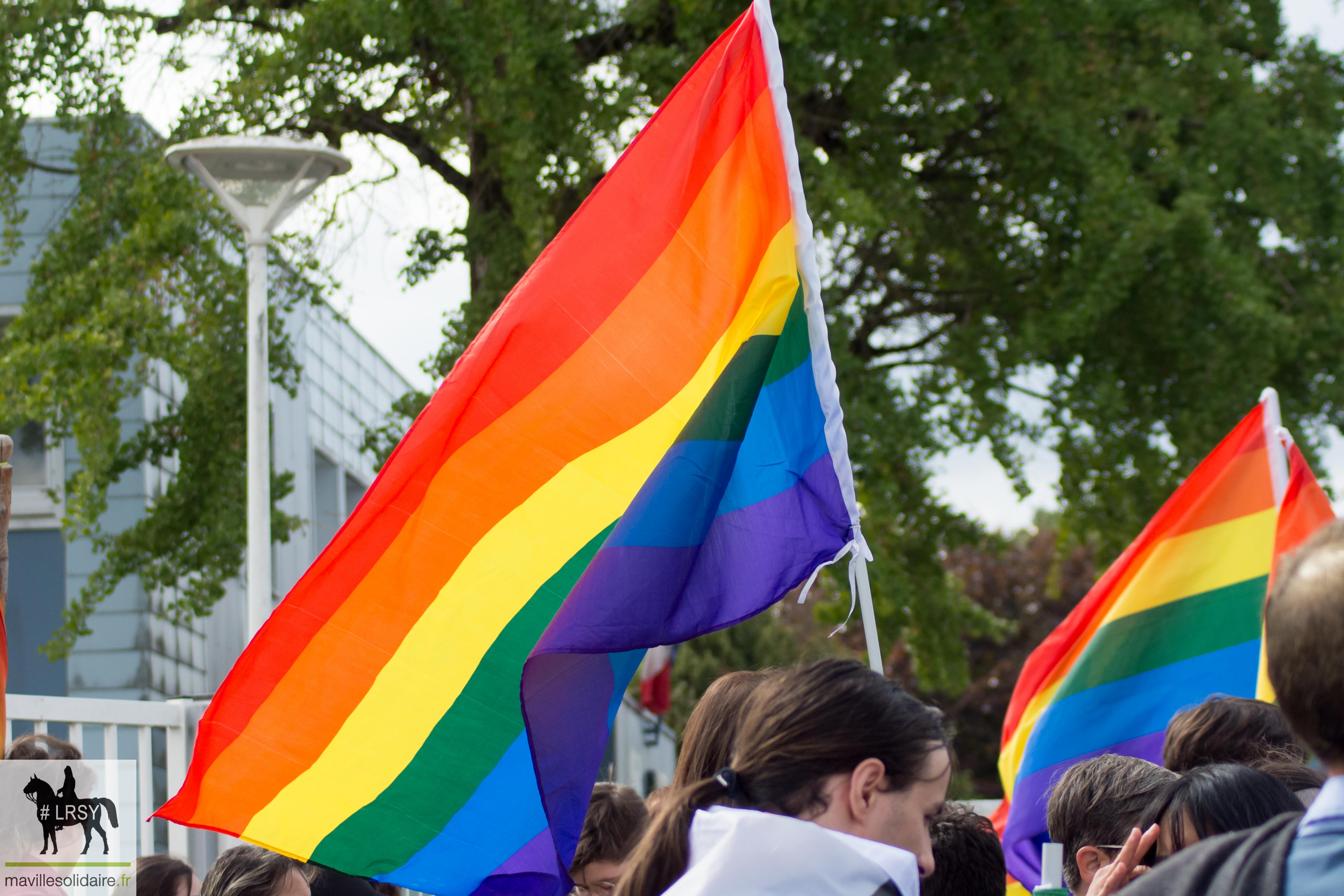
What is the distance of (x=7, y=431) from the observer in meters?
9.81

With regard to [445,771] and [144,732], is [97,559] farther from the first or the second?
[445,771]

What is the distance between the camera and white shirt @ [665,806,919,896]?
2.18 metres

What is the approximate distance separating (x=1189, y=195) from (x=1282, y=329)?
3.40ft

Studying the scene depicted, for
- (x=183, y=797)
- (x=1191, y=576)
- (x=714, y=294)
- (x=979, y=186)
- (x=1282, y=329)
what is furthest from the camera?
(x=979, y=186)

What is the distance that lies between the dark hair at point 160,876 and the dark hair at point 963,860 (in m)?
2.04

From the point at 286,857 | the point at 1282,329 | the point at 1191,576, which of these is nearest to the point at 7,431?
the point at 286,857

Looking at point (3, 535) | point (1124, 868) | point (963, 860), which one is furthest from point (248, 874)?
point (1124, 868)

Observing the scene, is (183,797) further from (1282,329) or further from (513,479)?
(1282,329)

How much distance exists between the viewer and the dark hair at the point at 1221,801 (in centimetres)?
298

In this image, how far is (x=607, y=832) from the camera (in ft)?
13.1

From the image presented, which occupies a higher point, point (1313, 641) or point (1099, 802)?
point (1313, 641)

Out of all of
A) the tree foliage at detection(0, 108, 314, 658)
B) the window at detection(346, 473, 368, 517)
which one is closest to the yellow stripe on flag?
the tree foliage at detection(0, 108, 314, 658)

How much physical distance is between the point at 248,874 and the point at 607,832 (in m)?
0.93

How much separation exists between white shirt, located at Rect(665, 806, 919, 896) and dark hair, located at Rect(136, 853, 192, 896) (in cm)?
222
